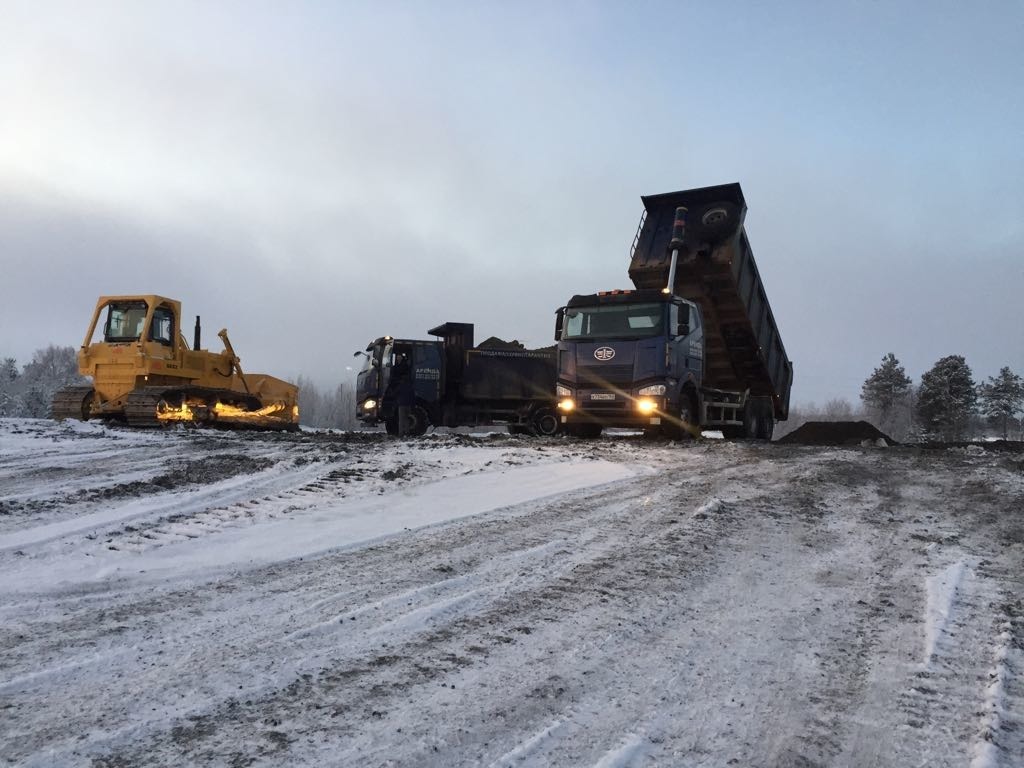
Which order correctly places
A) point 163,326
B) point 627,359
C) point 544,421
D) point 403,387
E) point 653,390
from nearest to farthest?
1. point 653,390
2. point 627,359
3. point 163,326
4. point 403,387
5. point 544,421

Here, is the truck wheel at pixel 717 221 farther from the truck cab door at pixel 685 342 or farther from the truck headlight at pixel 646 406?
the truck headlight at pixel 646 406

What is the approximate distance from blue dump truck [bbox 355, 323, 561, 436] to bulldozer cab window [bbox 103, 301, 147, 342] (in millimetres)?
6011

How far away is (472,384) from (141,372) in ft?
28.6

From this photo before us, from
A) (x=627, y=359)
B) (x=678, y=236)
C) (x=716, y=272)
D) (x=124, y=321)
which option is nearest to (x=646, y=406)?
(x=627, y=359)

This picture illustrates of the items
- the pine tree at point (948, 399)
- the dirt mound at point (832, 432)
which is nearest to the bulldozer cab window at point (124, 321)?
the dirt mound at point (832, 432)

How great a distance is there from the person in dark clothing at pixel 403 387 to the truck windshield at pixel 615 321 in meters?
7.23

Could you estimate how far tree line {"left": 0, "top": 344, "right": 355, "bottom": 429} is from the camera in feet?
168

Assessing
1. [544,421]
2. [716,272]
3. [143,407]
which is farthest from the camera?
[544,421]

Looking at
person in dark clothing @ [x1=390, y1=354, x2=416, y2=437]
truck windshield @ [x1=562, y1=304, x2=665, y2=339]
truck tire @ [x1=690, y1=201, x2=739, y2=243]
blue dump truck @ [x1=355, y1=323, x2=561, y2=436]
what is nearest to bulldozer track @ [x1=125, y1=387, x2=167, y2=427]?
blue dump truck @ [x1=355, y1=323, x2=561, y2=436]

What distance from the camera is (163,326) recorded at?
16016 mm

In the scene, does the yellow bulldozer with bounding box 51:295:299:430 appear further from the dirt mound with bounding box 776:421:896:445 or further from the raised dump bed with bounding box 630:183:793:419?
the dirt mound with bounding box 776:421:896:445

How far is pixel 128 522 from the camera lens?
4895mm

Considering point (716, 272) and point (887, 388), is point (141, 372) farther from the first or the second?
point (887, 388)

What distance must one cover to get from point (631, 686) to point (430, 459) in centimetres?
628
